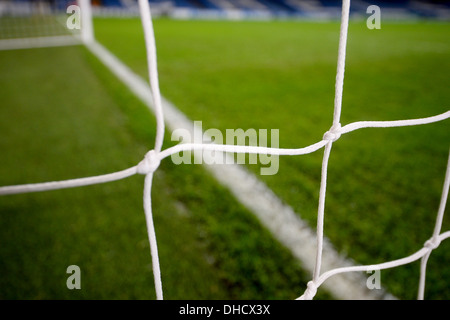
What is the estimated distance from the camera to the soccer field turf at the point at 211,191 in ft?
3.03

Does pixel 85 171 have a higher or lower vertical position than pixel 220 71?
lower

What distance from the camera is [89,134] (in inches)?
73.5

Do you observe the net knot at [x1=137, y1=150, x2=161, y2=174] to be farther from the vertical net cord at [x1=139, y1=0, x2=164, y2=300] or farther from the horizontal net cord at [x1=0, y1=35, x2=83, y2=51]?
the horizontal net cord at [x1=0, y1=35, x2=83, y2=51]

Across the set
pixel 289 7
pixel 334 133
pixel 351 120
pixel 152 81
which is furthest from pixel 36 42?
pixel 289 7

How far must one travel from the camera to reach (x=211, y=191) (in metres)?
1.32

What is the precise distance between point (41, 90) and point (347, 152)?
2460mm

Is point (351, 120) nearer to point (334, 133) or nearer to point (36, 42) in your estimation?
point (334, 133)

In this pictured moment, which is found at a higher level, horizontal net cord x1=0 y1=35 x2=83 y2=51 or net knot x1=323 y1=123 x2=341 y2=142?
horizontal net cord x1=0 y1=35 x2=83 y2=51

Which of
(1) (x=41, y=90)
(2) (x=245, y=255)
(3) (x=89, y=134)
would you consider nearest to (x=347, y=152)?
(2) (x=245, y=255)

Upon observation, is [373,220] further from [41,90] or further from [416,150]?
[41,90]

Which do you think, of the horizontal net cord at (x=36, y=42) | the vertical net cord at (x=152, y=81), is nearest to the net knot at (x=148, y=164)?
the vertical net cord at (x=152, y=81)

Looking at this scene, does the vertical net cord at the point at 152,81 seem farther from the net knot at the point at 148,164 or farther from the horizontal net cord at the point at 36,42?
the horizontal net cord at the point at 36,42

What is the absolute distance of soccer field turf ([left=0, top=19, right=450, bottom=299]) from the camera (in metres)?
0.92

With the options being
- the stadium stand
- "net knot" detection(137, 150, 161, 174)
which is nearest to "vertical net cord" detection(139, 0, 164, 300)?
"net knot" detection(137, 150, 161, 174)
